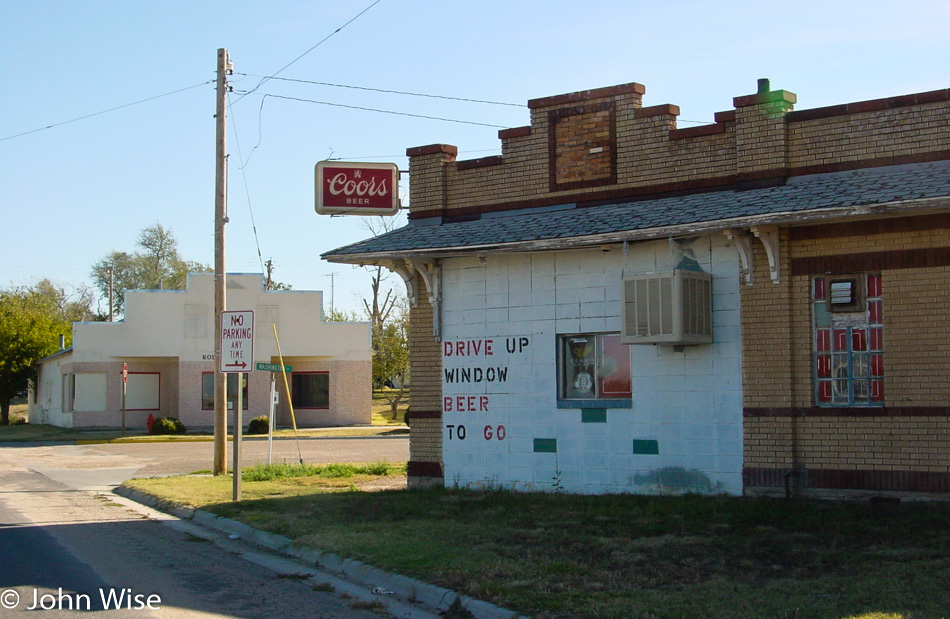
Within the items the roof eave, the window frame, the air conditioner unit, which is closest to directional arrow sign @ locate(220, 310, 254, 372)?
the roof eave

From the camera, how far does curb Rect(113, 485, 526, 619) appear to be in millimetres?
8297

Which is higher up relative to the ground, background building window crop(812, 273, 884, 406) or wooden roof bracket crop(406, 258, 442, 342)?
wooden roof bracket crop(406, 258, 442, 342)

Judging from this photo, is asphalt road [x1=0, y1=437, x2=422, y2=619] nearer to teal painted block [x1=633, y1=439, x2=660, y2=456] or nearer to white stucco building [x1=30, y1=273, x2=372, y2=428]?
teal painted block [x1=633, y1=439, x2=660, y2=456]

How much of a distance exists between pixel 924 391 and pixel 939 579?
4371 millimetres

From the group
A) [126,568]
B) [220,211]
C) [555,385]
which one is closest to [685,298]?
[555,385]

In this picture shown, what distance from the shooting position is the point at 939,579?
802 centimetres

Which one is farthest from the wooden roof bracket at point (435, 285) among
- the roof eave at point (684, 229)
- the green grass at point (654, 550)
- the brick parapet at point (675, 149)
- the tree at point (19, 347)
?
the tree at point (19, 347)

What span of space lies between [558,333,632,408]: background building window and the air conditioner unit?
1.09 meters

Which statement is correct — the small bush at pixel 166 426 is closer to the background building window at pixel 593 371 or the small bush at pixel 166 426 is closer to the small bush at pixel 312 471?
the small bush at pixel 312 471

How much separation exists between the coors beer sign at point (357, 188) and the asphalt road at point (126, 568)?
19.1 ft

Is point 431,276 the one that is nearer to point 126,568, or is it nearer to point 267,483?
point 267,483

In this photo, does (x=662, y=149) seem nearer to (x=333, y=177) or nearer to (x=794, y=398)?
(x=794, y=398)

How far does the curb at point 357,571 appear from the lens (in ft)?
27.2

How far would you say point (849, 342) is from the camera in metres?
12.5
